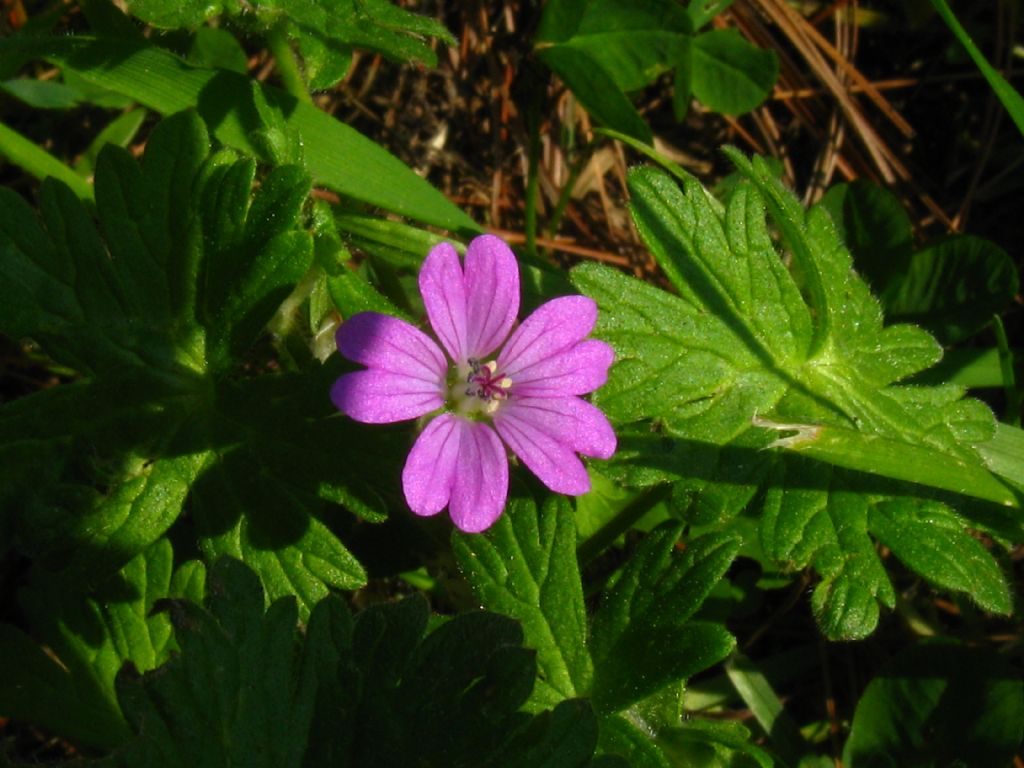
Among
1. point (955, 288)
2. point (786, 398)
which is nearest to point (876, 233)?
point (955, 288)

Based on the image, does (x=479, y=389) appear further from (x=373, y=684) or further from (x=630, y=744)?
(x=630, y=744)

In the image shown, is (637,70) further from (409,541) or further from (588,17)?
(409,541)

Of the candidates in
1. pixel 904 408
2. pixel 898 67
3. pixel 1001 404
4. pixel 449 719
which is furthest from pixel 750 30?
pixel 449 719

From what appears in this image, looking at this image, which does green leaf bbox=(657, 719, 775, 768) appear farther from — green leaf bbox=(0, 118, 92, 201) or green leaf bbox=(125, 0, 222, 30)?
green leaf bbox=(0, 118, 92, 201)

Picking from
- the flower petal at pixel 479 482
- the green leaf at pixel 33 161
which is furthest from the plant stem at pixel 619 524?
the green leaf at pixel 33 161

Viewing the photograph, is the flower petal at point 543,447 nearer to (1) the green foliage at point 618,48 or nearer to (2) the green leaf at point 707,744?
(2) the green leaf at point 707,744

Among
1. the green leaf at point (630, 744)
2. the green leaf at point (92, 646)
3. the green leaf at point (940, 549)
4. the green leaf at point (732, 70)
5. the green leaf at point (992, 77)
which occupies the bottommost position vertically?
the green leaf at point (92, 646)

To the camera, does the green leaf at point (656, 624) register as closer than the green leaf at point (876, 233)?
Yes
